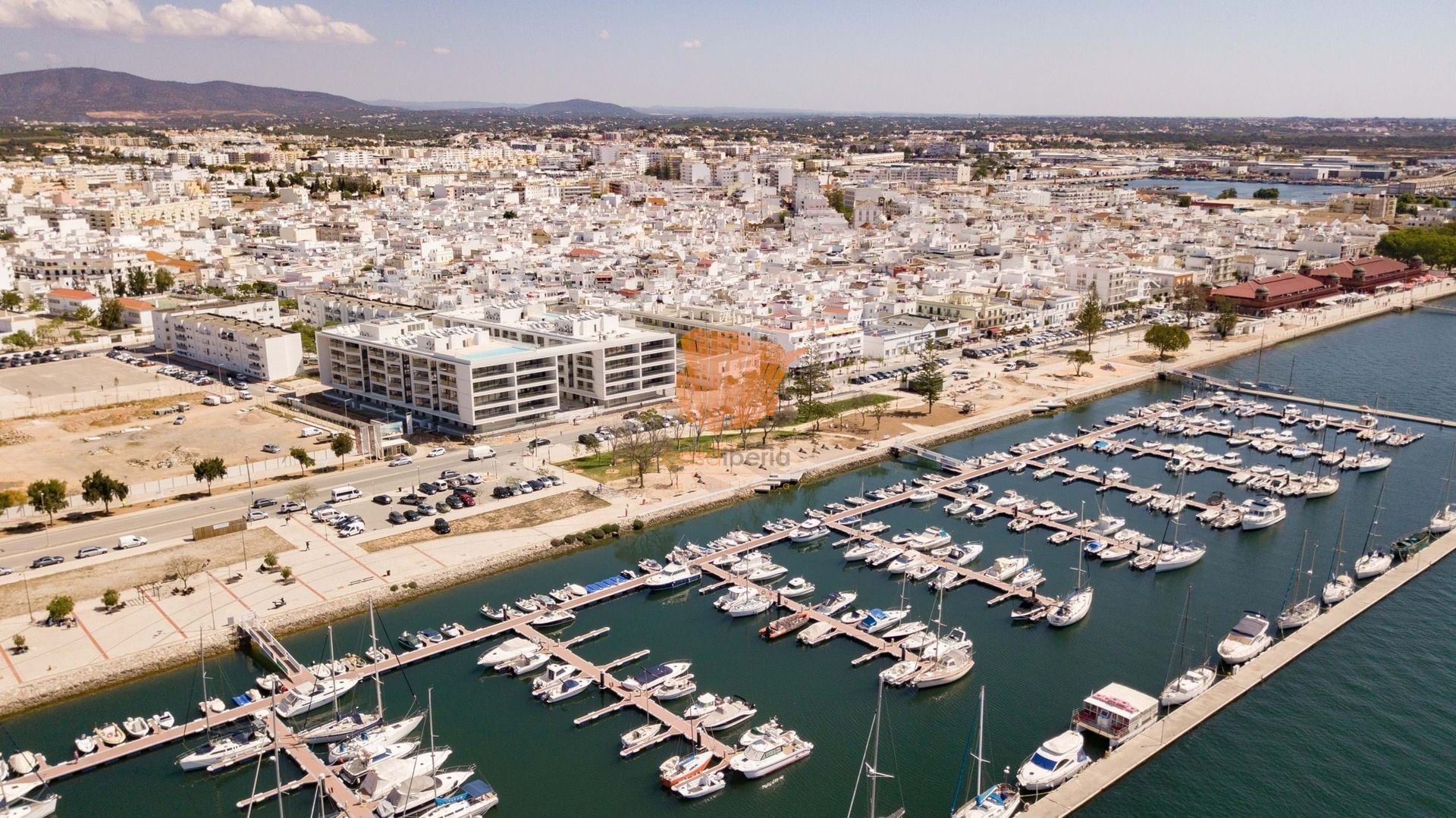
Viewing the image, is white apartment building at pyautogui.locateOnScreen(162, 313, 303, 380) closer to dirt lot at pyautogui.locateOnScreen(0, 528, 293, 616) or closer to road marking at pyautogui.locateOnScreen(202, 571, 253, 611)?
dirt lot at pyautogui.locateOnScreen(0, 528, 293, 616)

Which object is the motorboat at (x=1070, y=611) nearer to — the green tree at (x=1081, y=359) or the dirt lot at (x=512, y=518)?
the dirt lot at (x=512, y=518)

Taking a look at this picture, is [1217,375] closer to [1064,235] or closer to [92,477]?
[1064,235]

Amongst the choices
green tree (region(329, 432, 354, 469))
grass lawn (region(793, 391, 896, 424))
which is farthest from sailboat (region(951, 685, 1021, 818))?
green tree (region(329, 432, 354, 469))

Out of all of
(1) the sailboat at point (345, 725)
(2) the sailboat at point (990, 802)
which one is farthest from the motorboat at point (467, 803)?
(2) the sailboat at point (990, 802)

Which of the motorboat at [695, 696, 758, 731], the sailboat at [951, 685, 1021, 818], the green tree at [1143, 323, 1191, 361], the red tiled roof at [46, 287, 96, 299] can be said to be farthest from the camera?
the red tiled roof at [46, 287, 96, 299]

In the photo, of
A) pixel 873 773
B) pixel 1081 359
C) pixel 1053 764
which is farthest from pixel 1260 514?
pixel 873 773

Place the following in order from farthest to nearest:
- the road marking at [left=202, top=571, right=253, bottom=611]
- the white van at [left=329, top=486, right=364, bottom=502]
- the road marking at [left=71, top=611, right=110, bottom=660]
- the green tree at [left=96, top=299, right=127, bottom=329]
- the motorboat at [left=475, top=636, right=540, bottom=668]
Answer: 1. the green tree at [left=96, top=299, right=127, bottom=329]
2. the white van at [left=329, top=486, right=364, bottom=502]
3. the road marking at [left=202, top=571, right=253, bottom=611]
4. the motorboat at [left=475, top=636, right=540, bottom=668]
5. the road marking at [left=71, top=611, right=110, bottom=660]

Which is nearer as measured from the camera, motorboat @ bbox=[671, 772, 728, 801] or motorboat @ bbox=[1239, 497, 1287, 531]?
motorboat @ bbox=[671, 772, 728, 801]
